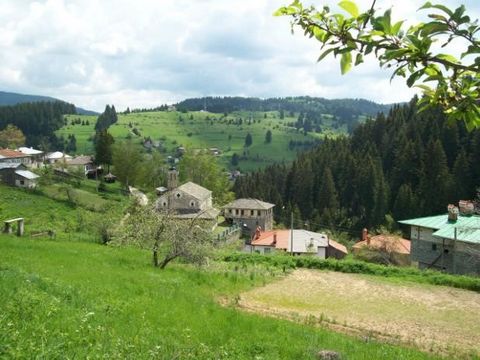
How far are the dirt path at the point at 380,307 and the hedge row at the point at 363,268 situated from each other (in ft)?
3.35

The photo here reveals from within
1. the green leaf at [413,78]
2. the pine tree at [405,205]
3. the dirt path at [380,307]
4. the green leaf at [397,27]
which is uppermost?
the green leaf at [397,27]

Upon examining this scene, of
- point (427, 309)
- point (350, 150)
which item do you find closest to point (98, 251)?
point (427, 309)

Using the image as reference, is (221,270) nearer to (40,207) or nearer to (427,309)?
(427,309)

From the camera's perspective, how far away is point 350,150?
10950 centimetres

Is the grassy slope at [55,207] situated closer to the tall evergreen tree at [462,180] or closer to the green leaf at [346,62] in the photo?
the green leaf at [346,62]

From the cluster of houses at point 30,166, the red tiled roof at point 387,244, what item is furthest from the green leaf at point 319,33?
the cluster of houses at point 30,166

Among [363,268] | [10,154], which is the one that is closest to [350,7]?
[363,268]

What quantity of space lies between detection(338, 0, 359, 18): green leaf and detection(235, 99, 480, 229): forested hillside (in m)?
→ 74.0

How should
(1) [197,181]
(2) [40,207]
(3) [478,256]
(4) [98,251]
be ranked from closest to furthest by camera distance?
(4) [98,251]
(3) [478,256]
(2) [40,207]
(1) [197,181]

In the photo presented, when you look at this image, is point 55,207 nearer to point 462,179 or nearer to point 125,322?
point 462,179

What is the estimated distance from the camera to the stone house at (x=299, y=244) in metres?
57.6

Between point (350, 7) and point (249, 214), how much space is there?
259ft

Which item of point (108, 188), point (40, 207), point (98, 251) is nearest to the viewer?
point (98, 251)

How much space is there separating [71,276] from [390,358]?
10680mm
